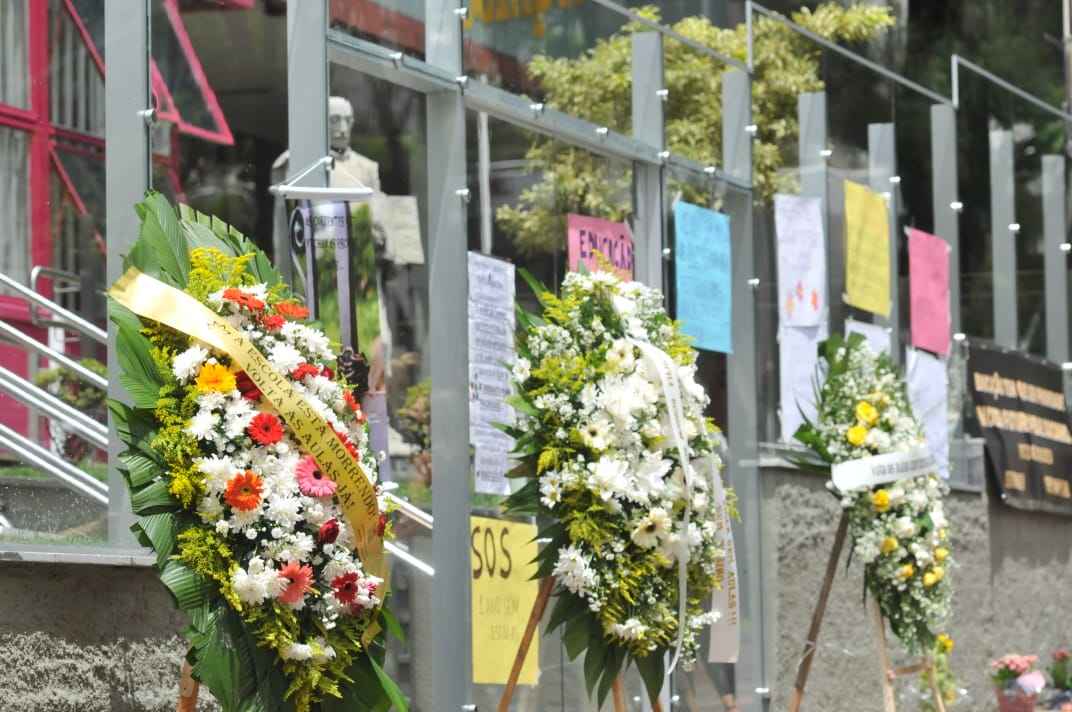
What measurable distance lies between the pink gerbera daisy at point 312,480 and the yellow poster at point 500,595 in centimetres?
256

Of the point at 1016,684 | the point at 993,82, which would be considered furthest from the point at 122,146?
the point at 993,82

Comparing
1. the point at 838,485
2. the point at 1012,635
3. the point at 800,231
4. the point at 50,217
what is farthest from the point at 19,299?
the point at 1012,635

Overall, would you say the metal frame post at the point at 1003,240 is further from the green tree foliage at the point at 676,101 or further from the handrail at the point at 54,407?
the handrail at the point at 54,407

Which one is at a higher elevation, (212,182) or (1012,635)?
(212,182)

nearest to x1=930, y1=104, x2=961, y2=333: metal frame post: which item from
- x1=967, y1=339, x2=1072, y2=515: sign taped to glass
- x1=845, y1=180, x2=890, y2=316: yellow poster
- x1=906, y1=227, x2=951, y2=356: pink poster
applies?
x1=906, y1=227, x2=951, y2=356: pink poster

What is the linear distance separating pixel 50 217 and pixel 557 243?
2.25 m

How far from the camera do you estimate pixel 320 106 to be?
6551 millimetres

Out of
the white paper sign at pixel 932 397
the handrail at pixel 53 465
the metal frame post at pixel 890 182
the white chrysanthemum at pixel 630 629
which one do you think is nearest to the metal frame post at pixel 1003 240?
the white paper sign at pixel 932 397

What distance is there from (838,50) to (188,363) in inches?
265

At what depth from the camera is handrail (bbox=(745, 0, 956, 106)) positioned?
1008 cm

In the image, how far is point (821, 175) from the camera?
10.5 m

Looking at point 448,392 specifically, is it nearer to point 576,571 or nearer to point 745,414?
point 576,571

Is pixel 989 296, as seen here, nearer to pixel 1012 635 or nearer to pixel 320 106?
pixel 1012 635

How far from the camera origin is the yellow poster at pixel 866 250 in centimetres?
1066
